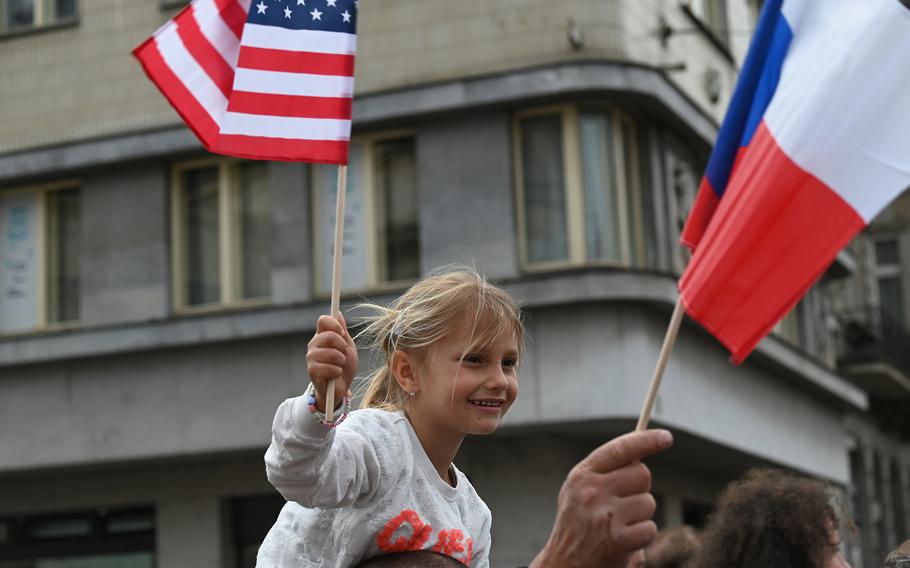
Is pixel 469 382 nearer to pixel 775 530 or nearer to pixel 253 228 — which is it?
pixel 775 530

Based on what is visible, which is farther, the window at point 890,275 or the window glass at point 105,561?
the window at point 890,275

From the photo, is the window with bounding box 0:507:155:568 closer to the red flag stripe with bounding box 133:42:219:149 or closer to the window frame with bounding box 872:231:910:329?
the red flag stripe with bounding box 133:42:219:149

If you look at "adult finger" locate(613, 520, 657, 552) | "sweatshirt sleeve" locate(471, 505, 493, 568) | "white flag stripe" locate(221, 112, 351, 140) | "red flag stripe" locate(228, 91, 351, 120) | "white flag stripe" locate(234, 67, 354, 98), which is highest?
"white flag stripe" locate(234, 67, 354, 98)

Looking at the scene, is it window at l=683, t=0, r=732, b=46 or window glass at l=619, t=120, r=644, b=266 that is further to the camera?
window at l=683, t=0, r=732, b=46

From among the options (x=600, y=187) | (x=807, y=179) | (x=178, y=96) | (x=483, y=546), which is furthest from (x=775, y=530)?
(x=600, y=187)

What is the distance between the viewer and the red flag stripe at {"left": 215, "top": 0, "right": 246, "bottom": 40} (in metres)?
5.00

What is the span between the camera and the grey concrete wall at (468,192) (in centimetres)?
1705

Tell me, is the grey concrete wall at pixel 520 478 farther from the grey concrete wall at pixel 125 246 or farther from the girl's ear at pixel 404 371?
the girl's ear at pixel 404 371

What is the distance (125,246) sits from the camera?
18859 mm

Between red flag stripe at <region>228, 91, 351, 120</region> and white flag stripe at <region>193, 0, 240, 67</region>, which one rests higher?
white flag stripe at <region>193, 0, 240, 67</region>

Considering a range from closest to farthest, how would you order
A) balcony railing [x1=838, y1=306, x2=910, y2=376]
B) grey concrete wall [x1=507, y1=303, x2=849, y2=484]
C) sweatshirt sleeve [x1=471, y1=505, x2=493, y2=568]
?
sweatshirt sleeve [x1=471, y1=505, x2=493, y2=568] → grey concrete wall [x1=507, y1=303, x2=849, y2=484] → balcony railing [x1=838, y1=306, x2=910, y2=376]

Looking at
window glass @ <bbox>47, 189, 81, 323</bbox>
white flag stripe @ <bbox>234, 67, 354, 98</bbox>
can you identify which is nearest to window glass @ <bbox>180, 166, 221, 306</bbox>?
window glass @ <bbox>47, 189, 81, 323</bbox>

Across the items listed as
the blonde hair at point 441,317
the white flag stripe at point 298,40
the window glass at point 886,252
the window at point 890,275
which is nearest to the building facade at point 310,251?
the white flag stripe at point 298,40

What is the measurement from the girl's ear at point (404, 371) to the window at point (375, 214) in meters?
13.7
